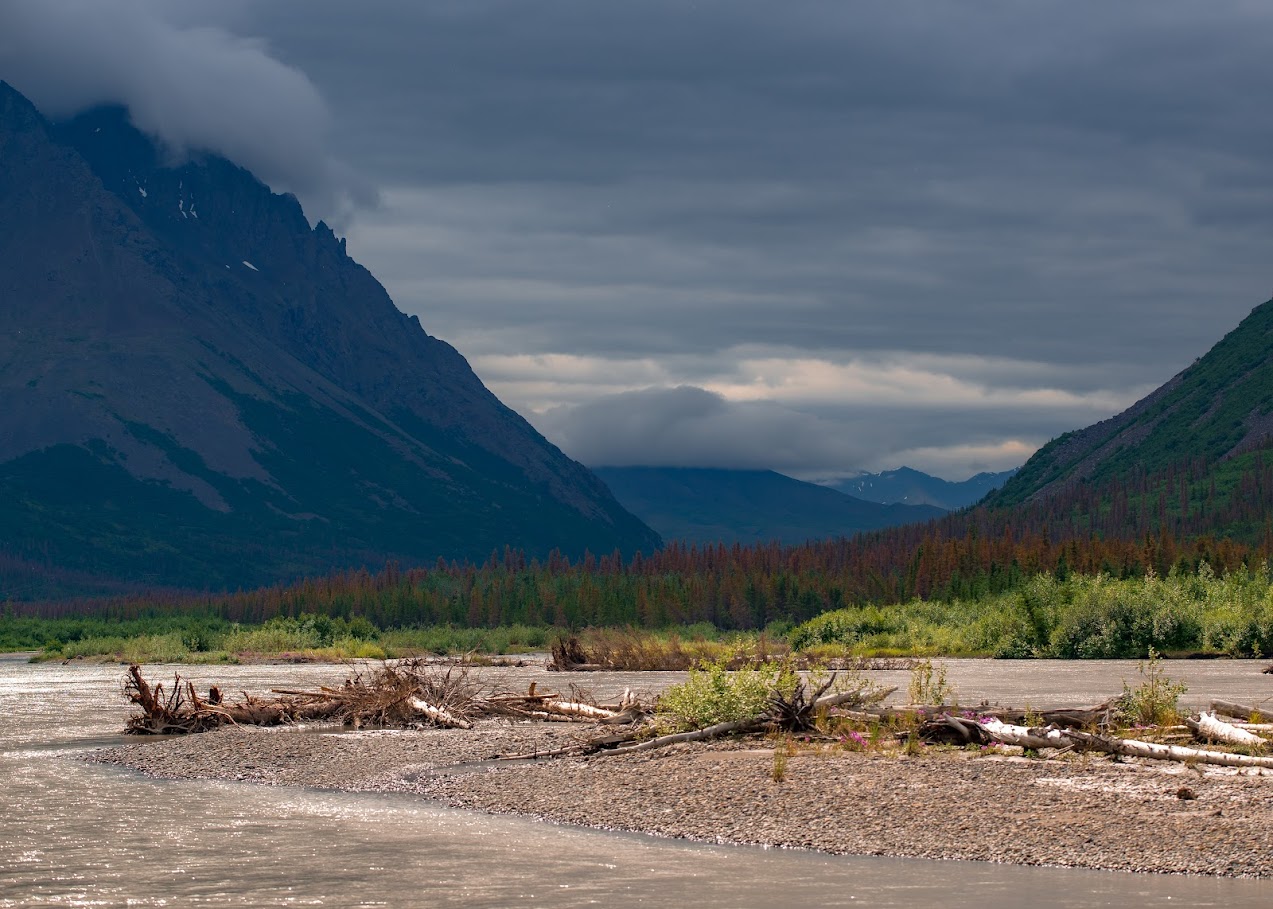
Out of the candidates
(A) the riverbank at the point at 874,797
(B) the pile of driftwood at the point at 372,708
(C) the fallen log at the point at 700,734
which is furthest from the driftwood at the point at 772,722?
(B) the pile of driftwood at the point at 372,708

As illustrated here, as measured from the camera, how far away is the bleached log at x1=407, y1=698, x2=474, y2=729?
156ft

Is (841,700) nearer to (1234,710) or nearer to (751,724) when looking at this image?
(751,724)

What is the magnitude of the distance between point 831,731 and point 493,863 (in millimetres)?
12293

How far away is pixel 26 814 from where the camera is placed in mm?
31844

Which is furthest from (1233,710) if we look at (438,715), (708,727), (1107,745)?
(438,715)

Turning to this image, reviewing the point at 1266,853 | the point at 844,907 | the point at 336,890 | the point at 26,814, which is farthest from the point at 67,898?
the point at 1266,853

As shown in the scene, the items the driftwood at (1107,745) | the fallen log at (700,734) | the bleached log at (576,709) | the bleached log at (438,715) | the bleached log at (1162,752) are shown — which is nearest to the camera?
the bleached log at (1162,752)

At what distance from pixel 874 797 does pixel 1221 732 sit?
7.52m

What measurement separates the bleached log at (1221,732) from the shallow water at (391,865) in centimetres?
822

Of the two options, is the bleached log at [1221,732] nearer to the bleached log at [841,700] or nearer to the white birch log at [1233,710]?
the white birch log at [1233,710]

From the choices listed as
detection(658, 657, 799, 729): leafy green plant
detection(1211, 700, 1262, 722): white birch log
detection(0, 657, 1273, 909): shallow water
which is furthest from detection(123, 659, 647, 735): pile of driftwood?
detection(1211, 700, 1262, 722): white birch log

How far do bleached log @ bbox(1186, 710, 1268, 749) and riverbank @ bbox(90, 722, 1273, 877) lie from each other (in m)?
1.69

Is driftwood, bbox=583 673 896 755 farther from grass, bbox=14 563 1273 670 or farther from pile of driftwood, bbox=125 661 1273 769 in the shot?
grass, bbox=14 563 1273 670

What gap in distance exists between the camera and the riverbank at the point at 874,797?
82.2ft
